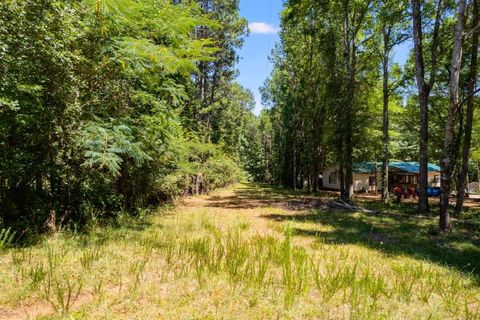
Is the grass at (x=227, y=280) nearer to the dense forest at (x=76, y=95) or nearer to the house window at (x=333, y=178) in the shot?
the dense forest at (x=76, y=95)

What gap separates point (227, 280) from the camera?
190 inches

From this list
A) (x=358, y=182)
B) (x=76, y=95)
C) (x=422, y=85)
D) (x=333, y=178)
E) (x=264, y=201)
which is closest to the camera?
(x=76, y=95)

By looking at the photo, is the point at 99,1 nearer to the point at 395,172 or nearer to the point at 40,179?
the point at 40,179

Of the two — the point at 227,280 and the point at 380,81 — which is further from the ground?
the point at 380,81

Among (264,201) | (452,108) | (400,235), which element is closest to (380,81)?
(264,201)

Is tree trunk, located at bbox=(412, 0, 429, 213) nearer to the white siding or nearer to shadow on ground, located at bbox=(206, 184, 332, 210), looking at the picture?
shadow on ground, located at bbox=(206, 184, 332, 210)

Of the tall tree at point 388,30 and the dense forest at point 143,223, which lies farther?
the tall tree at point 388,30

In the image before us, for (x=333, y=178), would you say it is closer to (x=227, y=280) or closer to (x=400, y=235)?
(x=400, y=235)

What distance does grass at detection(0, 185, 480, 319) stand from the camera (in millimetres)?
3844

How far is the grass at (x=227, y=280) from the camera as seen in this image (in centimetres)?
384

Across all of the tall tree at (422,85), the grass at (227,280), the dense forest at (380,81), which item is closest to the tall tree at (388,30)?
the dense forest at (380,81)

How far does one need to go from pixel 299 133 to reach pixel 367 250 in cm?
2421

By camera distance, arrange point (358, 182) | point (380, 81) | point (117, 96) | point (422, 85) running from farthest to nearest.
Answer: point (358, 182) → point (380, 81) → point (422, 85) → point (117, 96)

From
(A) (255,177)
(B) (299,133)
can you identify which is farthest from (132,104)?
(A) (255,177)
